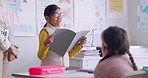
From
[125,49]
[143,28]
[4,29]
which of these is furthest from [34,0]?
[125,49]

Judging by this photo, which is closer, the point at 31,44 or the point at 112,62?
the point at 112,62

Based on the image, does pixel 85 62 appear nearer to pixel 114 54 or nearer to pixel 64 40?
pixel 64 40

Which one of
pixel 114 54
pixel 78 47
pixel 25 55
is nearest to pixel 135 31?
pixel 25 55

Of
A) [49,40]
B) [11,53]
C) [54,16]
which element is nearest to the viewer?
[11,53]

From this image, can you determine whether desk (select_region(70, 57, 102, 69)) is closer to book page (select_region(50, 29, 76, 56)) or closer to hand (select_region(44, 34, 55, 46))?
book page (select_region(50, 29, 76, 56))

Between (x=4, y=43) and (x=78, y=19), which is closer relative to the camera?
(x=4, y=43)

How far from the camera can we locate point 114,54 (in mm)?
1937

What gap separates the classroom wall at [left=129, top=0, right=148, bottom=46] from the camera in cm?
465

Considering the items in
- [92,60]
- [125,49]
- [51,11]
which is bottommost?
[92,60]

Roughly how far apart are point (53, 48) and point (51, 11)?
39 cm

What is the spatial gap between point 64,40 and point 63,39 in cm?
1

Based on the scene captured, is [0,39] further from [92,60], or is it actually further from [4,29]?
[92,60]

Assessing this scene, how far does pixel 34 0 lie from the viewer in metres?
3.83

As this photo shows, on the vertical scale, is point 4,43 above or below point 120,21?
below
